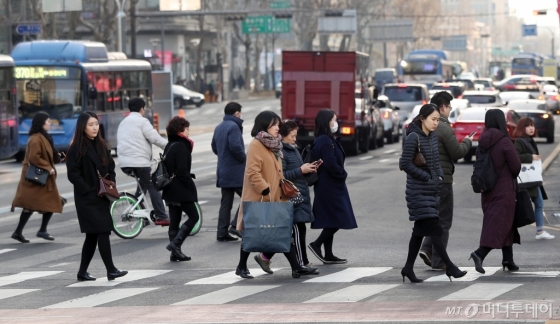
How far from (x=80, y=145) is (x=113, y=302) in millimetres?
1876

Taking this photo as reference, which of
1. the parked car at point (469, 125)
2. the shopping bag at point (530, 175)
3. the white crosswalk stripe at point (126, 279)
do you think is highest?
the shopping bag at point (530, 175)

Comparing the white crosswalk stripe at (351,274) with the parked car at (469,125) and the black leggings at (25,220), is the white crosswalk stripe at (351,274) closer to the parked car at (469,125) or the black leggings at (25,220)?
the black leggings at (25,220)

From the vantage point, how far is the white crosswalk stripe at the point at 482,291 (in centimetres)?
993

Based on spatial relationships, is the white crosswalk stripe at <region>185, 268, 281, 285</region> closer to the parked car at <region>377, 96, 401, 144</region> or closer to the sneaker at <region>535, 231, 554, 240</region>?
the sneaker at <region>535, 231, 554, 240</region>

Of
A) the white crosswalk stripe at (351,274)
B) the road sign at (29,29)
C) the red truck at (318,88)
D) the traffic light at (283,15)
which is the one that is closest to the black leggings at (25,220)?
the white crosswalk stripe at (351,274)

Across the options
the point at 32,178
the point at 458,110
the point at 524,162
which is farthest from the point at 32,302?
the point at 458,110

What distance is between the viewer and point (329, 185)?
12.5 metres

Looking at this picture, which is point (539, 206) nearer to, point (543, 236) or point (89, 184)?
point (543, 236)

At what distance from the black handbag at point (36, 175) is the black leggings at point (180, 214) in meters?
2.12

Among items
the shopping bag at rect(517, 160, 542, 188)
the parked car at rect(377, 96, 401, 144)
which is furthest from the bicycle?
the parked car at rect(377, 96, 401, 144)

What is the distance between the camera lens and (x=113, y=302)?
10445 mm

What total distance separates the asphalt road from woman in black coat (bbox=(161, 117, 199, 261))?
306mm

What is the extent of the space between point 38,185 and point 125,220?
1161mm

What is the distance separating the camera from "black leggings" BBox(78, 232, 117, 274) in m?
11.7
